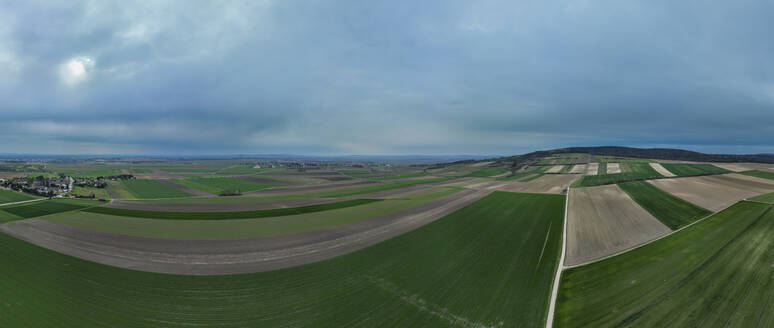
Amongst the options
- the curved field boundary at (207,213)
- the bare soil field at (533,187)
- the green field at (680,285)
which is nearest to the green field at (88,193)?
the curved field boundary at (207,213)

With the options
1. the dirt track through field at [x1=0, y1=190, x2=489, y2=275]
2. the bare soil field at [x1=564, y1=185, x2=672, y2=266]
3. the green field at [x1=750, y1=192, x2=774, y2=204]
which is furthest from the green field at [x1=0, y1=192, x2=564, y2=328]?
the green field at [x1=750, y1=192, x2=774, y2=204]

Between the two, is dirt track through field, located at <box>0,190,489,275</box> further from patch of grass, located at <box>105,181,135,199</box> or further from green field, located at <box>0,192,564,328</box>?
patch of grass, located at <box>105,181,135,199</box>

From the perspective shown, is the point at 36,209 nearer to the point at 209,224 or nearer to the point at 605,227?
the point at 209,224

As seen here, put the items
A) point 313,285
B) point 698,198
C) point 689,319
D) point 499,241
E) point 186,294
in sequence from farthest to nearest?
point 698,198 → point 499,241 → point 313,285 → point 186,294 → point 689,319

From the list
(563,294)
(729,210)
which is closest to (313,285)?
(563,294)

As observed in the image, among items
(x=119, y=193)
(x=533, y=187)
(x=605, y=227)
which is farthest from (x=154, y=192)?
(x=533, y=187)

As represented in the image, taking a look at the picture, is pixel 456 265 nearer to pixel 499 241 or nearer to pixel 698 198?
pixel 499 241

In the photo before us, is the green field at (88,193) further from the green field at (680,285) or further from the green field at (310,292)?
the green field at (680,285)
